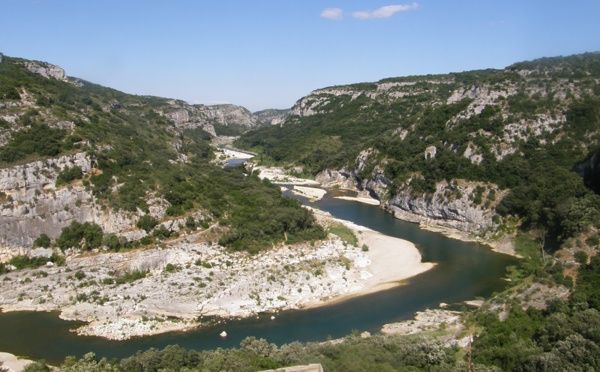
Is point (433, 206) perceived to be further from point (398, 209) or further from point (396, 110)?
point (396, 110)

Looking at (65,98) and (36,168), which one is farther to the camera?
(65,98)

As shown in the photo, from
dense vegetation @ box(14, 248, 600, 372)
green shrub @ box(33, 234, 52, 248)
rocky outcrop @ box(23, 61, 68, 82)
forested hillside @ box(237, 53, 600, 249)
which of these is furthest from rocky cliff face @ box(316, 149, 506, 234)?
rocky outcrop @ box(23, 61, 68, 82)

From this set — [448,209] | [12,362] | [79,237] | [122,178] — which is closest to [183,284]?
[79,237]

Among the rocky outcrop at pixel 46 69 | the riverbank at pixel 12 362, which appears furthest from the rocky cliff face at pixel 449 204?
the rocky outcrop at pixel 46 69

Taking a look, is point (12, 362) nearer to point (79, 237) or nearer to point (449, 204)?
point (79, 237)

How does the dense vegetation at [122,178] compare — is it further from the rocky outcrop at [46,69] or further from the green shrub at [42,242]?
the rocky outcrop at [46,69]

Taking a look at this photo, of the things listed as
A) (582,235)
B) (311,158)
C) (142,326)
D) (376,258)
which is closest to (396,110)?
(311,158)
